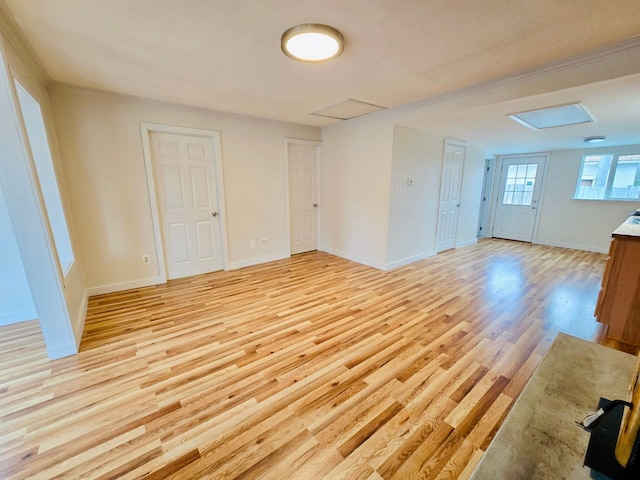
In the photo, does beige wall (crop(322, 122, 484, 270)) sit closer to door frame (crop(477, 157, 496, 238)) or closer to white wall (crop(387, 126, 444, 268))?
white wall (crop(387, 126, 444, 268))

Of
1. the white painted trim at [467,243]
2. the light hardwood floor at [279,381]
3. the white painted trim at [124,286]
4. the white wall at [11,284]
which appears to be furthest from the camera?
the white painted trim at [467,243]

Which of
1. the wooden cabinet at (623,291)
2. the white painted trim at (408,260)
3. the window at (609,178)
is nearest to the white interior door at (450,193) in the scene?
the white painted trim at (408,260)

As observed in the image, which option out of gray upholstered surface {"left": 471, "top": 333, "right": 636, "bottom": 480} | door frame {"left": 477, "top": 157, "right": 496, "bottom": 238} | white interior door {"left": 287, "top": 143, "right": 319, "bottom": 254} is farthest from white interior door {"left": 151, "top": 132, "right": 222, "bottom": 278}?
door frame {"left": 477, "top": 157, "right": 496, "bottom": 238}

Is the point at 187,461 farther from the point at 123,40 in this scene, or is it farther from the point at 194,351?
the point at 123,40

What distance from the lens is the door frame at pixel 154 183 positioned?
10.9 feet

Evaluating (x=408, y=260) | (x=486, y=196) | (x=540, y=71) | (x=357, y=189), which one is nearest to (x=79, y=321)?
(x=357, y=189)

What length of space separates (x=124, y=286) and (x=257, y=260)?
1.85 metres

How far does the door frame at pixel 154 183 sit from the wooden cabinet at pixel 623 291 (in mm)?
4541

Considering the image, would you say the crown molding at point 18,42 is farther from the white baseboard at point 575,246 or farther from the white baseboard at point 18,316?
the white baseboard at point 575,246

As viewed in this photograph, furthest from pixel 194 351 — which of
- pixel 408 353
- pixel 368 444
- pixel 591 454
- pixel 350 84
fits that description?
pixel 350 84

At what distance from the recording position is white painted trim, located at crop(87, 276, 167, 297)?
10.6ft

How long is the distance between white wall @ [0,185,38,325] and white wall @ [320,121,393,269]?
402cm

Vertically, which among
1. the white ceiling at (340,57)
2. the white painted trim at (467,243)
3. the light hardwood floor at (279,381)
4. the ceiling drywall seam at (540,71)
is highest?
the white ceiling at (340,57)

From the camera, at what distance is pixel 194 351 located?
86.7 inches
